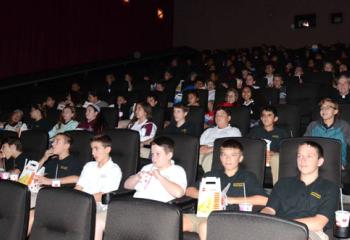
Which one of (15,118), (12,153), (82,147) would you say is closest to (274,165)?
(82,147)

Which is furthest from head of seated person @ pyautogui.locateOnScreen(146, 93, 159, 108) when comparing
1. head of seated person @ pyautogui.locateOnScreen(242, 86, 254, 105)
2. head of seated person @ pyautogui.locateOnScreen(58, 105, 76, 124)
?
head of seated person @ pyautogui.locateOnScreen(242, 86, 254, 105)

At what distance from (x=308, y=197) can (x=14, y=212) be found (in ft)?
6.07

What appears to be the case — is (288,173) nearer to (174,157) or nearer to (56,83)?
(174,157)

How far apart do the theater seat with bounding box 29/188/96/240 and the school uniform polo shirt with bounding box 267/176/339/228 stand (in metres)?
1.25

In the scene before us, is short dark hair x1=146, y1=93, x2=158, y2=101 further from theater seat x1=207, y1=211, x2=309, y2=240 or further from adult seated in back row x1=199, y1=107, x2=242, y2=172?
theater seat x1=207, y1=211, x2=309, y2=240

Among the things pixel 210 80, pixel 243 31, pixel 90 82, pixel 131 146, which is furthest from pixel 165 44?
pixel 131 146

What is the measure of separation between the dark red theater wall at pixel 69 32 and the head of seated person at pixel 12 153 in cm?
571

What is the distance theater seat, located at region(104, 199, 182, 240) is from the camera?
2.45m

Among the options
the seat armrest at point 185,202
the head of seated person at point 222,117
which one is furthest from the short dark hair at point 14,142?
the seat armrest at point 185,202

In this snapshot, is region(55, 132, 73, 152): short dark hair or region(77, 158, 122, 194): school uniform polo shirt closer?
region(77, 158, 122, 194): school uniform polo shirt

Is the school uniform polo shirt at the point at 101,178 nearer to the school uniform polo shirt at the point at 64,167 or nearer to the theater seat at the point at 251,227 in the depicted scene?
the school uniform polo shirt at the point at 64,167

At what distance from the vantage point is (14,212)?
294 centimetres

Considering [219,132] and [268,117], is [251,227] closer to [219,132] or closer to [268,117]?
[268,117]

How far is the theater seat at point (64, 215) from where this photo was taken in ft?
8.83
